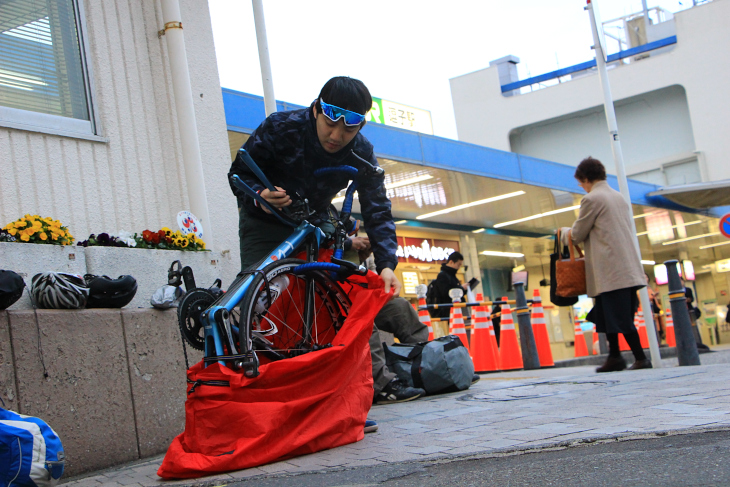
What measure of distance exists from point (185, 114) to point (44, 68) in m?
1.08

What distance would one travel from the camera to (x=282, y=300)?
11.5 feet

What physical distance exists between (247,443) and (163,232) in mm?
2143

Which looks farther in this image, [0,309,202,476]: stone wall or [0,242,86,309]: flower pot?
[0,242,86,309]: flower pot

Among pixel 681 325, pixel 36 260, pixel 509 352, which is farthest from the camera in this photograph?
pixel 509 352

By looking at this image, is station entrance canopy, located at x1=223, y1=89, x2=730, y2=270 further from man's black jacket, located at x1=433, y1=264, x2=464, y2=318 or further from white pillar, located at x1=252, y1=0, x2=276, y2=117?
white pillar, located at x1=252, y1=0, x2=276, y2=117

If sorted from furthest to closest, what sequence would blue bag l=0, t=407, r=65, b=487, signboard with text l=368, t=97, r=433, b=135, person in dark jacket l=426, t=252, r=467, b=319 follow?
signboard with text l=368, t=97, r=433, b=135 → person in dark jacket l=426, t=252, r=467, b=319 → blue bag l=0, t=407, r=65, b=487

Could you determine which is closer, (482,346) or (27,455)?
(27,455)

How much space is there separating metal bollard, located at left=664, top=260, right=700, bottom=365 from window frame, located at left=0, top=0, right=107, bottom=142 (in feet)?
17.4

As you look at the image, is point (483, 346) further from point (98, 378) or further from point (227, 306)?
point (227, 306)

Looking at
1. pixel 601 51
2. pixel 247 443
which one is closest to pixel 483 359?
pixel 601 51

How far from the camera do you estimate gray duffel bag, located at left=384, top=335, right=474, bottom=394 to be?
560 cm

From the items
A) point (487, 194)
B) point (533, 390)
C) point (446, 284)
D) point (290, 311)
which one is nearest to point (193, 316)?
point (290, 311)

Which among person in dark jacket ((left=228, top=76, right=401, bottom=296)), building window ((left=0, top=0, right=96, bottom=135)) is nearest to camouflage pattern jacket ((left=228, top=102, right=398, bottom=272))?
person in dark jacket ((left=228, top=76, right=401, bottom=296))

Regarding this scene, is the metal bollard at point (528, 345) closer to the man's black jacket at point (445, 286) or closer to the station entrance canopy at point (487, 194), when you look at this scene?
the man's black jacket at point (445, 286)
